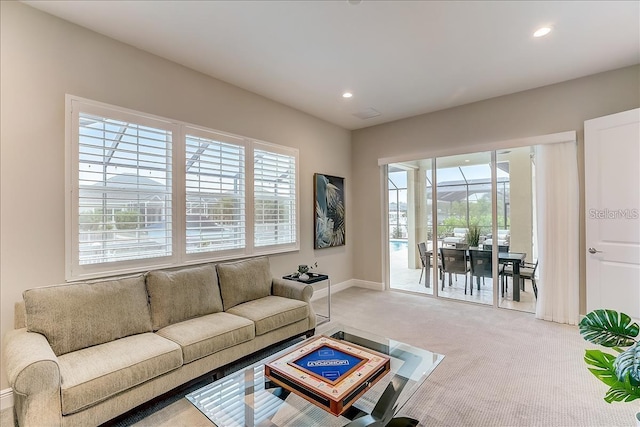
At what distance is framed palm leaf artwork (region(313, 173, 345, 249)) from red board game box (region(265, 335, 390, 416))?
2800 mm

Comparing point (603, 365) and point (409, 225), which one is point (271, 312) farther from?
point (409, 225)

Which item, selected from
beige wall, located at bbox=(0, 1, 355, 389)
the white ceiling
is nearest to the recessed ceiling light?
the white ceiling

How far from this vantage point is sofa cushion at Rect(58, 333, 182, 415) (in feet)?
5.53

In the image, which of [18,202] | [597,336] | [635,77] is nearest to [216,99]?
[18,202]

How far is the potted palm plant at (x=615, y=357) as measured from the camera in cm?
112

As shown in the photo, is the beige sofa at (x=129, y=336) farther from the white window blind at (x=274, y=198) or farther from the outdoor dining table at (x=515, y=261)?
the outdoor dining table at (x=515, y=261)

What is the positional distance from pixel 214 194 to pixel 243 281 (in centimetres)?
105

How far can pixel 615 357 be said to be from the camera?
1.31 m

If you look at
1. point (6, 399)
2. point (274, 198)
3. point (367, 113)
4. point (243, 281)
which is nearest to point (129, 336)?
point (6, 399)

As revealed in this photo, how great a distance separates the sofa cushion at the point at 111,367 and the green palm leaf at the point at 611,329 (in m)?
2.45

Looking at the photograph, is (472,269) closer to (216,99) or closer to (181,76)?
(216,99)

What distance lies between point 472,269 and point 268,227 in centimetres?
318

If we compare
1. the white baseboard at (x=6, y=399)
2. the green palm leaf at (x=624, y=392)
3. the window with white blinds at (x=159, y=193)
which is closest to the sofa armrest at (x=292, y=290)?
the window with white blinds at (x=159, y=193)

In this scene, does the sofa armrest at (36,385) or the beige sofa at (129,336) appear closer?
the sofa armrest at (36,385)
